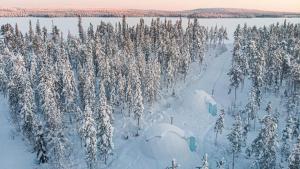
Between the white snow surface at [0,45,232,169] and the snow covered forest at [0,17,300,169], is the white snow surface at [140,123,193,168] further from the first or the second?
the snow covered forest at [0,17,300,169]

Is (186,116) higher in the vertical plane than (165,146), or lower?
higher

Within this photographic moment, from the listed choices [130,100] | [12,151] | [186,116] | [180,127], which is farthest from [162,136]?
[12,151]

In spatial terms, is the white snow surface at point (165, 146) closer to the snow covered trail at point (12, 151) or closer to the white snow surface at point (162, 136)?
the white snow surface at point (162, 136)

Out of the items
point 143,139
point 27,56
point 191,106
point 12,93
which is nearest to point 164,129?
point 143,139

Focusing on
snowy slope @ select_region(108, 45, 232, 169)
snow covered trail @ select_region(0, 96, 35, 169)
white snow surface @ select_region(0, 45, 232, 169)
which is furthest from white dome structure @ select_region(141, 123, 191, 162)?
snow covered trail @ select_region(0, 96, 35, 169)

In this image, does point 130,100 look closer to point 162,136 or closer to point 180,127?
point 180,127

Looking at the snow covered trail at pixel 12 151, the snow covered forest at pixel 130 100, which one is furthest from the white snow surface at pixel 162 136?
the snow covered forest at pixel 130 100
